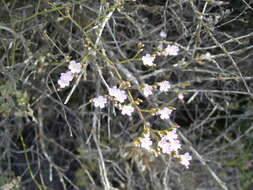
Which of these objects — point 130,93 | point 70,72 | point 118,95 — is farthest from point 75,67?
point 130,93

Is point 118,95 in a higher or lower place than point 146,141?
higher

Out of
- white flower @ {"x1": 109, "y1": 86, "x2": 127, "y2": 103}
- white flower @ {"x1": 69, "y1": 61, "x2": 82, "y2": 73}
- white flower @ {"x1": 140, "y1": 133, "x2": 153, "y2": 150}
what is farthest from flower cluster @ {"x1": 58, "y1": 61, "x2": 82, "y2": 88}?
white flower @ {"x1": 140, "y1": 133, "x2": 153, "y2": 150}

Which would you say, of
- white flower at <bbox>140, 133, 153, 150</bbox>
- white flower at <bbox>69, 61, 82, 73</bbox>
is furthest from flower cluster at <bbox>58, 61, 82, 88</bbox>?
white flower at <bbox>140, 133, 153, 150</bbox>

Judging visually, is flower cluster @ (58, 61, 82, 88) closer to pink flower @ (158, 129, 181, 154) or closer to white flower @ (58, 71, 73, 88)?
white flower @ (58, 71, 73, 88)

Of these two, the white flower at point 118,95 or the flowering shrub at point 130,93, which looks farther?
the flowering shrub at point 130,93

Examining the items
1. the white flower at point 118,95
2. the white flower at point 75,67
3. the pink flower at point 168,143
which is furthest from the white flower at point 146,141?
the white flower at point 75,67

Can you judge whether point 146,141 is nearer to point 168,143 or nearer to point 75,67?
point 168,143

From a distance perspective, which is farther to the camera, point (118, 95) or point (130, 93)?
point (130, 93)

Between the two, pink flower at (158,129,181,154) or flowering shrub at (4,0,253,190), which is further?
flowering shrub at (4,0,253,190)

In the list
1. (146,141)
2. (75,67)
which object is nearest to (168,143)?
(146,141)

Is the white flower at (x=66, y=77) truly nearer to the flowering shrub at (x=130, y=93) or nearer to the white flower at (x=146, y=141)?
the flowering shrub at (x=130, y=93)

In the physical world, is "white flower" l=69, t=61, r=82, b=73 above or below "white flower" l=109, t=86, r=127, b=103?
above

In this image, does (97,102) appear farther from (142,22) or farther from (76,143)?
(76,143)

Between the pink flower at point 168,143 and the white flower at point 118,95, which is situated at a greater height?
the white flower at point 118,95
